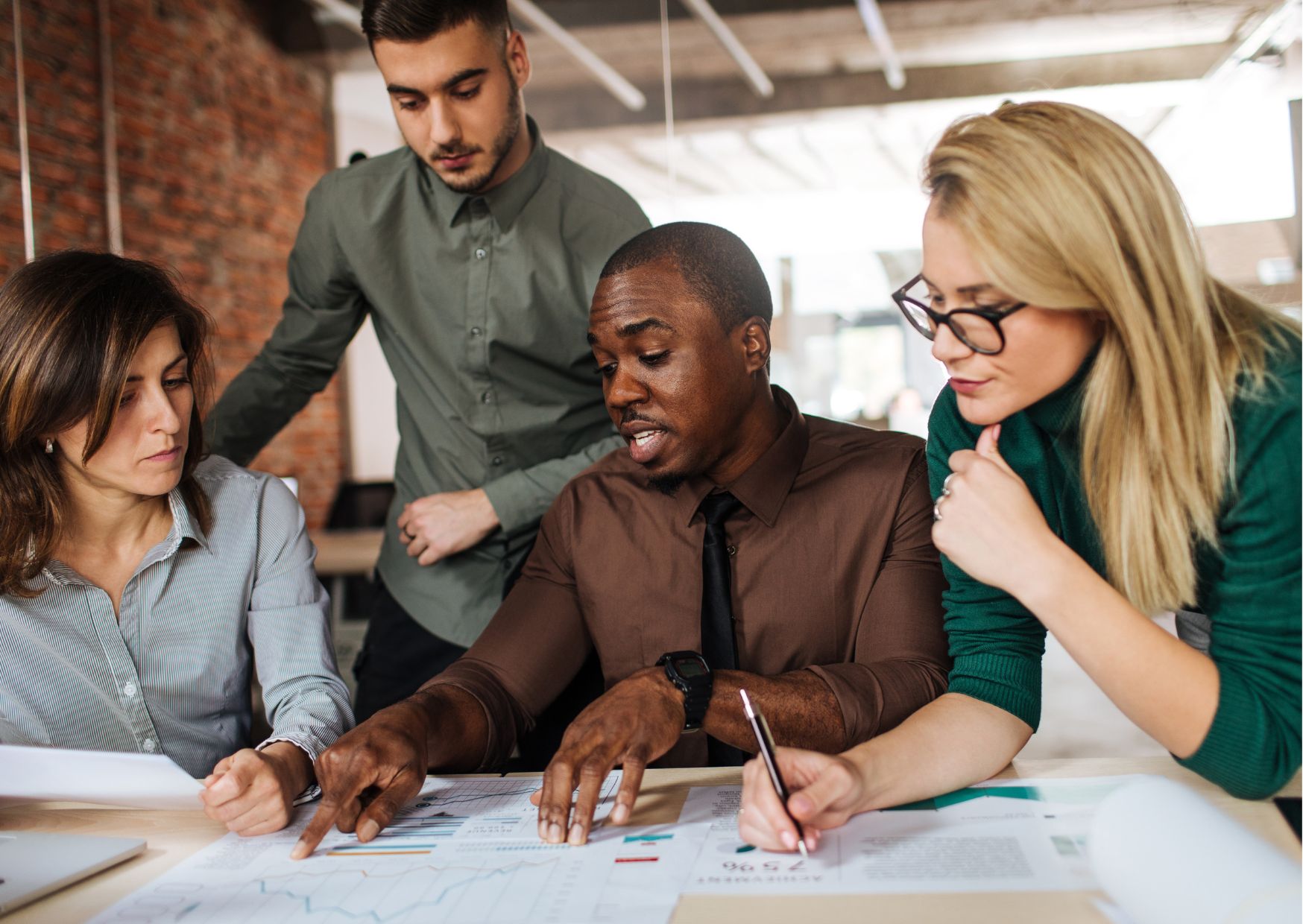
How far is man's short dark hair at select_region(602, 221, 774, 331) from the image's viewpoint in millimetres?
1622

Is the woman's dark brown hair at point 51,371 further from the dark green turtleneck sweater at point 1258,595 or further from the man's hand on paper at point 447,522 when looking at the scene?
the dark green turtleneck sweater at point 1258,595

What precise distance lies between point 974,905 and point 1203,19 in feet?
14.2

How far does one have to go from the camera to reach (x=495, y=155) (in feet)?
6.40

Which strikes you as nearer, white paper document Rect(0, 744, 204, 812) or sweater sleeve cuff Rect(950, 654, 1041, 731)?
white paper document Rect(0, 744, 204, 812)

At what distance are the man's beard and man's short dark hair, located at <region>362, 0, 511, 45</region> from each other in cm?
14

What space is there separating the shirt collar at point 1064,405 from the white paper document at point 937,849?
41 cm

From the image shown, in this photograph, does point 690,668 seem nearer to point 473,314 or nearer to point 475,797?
point 475,797

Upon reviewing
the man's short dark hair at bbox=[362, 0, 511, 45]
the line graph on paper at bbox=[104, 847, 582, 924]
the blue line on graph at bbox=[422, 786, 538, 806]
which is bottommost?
the blue line on graph at bbox=[422, 786, 538, 806]

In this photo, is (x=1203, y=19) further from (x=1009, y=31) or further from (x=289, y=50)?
(x=289, y=50)

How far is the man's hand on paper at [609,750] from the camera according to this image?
3.66 ft

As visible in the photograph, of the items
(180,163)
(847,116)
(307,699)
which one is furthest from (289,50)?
(307,699)

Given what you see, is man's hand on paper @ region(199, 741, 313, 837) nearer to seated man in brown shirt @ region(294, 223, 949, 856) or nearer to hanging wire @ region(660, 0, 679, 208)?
seated man in brown shirt @ region(294, 223, 949, 856)

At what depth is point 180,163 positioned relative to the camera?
523 centimetres

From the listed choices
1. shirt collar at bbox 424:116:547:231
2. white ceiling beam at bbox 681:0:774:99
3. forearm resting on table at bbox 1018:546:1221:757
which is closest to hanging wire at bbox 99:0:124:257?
white ceiling beam at bbox 681:0:774:99
